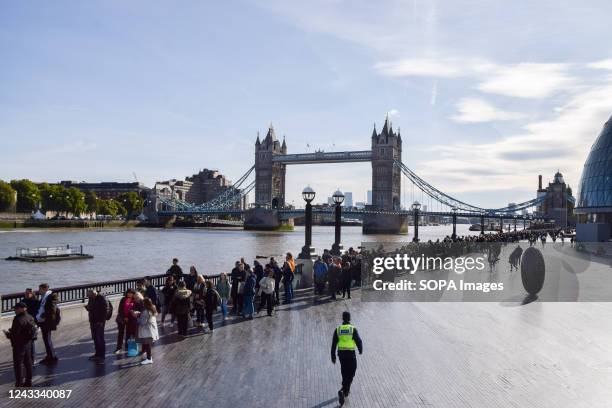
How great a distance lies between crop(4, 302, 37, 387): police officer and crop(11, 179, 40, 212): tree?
123 meters

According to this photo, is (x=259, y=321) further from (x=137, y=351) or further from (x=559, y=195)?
(x=559, y=195)

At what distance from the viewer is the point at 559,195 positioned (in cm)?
13562

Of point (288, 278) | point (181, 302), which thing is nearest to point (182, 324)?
point (181, 302)

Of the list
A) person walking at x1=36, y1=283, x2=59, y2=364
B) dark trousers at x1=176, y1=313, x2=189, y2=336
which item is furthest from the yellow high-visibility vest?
person walking at x1=36, y1=283, x2=59, y2=364

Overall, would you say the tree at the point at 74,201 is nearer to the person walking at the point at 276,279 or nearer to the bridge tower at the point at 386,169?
the bridge tower at the point at 386,169

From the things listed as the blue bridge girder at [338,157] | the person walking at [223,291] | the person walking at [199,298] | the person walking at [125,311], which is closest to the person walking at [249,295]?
the person walking at [223,291]

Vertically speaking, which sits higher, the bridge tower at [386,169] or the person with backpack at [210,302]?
the bridge tower at [386,169]

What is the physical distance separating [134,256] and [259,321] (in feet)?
143

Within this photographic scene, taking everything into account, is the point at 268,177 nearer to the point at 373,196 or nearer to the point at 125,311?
the point at 373,196

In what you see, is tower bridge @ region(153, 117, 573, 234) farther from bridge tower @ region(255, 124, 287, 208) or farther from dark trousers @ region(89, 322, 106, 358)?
dark trousers @ region(89, 322, 106, 358)

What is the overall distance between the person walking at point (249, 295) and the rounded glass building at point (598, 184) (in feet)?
198

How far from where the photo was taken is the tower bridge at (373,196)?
13488cm

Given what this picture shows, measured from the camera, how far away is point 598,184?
69750mm

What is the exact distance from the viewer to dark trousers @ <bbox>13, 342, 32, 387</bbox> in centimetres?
986
